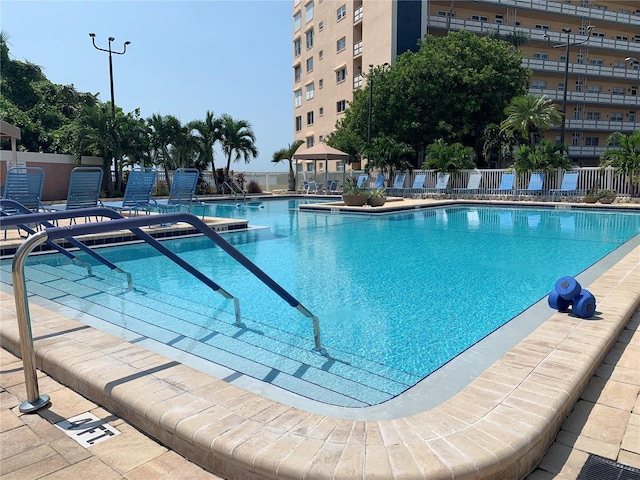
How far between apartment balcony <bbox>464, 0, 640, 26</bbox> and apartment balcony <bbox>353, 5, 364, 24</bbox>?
864 cm

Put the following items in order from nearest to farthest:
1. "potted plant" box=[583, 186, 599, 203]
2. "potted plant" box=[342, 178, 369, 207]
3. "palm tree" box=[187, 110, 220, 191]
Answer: "potted plant" box=[342, 178, 369, 207]
"potted plant" box=[583, 186, 599, 203]
"palm tree" box=[187, 110, 220, 191]

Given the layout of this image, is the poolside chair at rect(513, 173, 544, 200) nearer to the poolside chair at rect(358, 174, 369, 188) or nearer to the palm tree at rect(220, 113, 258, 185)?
the poolside chair at rect(358, 174, 369, 188)

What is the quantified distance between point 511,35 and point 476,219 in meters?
24.2

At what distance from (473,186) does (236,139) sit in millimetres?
12748

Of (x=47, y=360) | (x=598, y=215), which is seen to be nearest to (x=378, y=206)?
(x=598, y=215)

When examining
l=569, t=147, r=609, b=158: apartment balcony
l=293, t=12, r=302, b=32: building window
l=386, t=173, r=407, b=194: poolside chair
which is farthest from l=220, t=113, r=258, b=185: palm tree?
l=569, t=147, r=609, b=158: apartment balcony

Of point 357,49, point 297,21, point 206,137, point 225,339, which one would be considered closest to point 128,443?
point 225,339

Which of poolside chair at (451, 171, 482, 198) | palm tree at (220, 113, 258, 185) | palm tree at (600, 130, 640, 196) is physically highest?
palm tree at (220, 113, 258, 185)

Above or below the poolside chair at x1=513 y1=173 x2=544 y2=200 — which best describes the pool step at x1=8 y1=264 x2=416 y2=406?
below

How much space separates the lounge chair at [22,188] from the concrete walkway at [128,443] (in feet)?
21.8

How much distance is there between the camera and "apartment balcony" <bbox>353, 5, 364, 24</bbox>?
33.0 metres

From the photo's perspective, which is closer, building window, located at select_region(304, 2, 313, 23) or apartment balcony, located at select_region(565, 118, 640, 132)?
apartment balcony, located at select_region(565, 118, 640, 132)

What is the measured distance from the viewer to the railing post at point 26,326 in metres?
2.36

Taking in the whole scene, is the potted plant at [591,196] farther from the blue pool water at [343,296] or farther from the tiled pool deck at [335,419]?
the tiled pool deck at [335,419]
